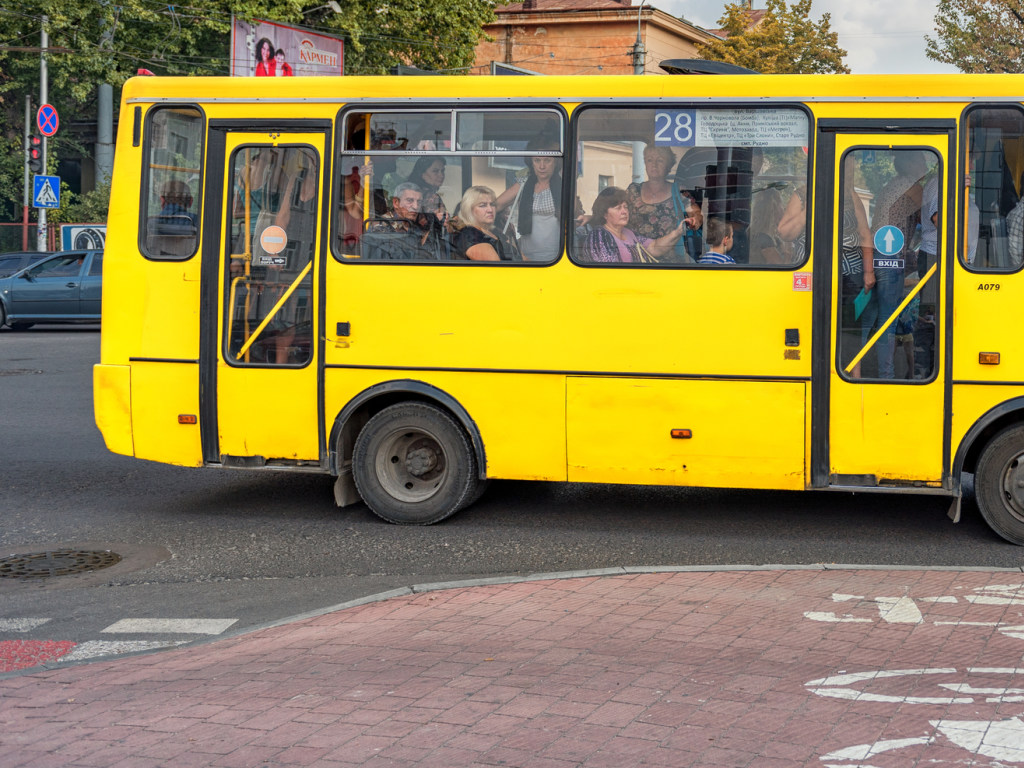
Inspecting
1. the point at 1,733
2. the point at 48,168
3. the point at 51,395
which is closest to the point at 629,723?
the point at 1,733

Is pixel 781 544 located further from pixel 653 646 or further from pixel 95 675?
pixel 95 675

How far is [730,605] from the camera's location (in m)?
6.39

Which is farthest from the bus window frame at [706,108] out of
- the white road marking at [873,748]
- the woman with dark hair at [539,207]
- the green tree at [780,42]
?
the green tree at [780,42]

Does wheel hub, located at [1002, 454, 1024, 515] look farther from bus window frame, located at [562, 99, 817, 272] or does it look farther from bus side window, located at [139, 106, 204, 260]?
bus side window, located at [139, 106, 204, 260]

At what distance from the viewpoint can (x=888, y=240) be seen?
790cm

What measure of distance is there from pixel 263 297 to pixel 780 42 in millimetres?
53947

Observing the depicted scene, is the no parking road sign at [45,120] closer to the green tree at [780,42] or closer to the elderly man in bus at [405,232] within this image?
the elderly man in bus at [405,232]

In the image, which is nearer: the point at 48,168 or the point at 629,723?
the point at 629,723

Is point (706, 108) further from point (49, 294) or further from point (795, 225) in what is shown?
point (49, 294)

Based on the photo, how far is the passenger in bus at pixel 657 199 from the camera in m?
8.20

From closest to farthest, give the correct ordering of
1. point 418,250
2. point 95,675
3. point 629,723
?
point 629,723 < point 95,675 < point 418,250

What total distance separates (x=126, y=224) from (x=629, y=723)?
19.0 feet

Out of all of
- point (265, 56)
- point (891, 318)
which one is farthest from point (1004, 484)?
point (265, 56)

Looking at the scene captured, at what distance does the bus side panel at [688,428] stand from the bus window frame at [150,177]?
286 cm
